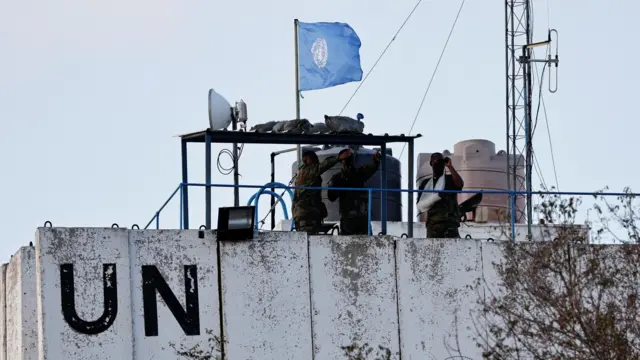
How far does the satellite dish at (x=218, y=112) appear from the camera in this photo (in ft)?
76.8

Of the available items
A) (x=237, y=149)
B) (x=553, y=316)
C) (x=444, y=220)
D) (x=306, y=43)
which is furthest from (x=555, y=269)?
(x=306, y=43)

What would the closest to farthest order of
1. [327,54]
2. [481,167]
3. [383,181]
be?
[383,181], [327,54], [481,167]

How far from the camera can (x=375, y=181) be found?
26922mm

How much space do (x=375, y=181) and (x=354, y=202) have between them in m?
2.81

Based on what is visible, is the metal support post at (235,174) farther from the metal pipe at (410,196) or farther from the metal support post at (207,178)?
the metal pipe at (410,196)

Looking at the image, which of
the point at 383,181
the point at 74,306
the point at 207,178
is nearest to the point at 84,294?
the point at 74,306

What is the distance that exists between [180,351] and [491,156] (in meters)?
12.1

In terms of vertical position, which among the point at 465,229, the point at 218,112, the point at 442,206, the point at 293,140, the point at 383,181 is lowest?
the point at 465,229

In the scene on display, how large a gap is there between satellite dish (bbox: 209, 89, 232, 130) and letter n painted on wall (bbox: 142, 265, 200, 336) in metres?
2.72

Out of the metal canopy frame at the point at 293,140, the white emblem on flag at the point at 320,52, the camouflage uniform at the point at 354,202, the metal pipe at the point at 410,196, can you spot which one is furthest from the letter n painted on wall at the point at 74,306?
the white emblem on flag at the point at 320,52

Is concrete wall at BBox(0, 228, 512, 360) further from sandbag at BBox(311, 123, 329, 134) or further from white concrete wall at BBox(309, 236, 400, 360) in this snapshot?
sandbag at BBox(311, 123, 329, 134)

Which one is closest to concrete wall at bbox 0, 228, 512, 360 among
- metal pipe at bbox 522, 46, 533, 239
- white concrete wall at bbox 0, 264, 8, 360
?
white concrete wall at bbox 0, 264, 8, 360

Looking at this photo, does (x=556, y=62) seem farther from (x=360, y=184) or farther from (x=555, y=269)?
(x=555, y=269)

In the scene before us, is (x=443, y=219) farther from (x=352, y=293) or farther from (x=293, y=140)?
(x=293, y=140)
